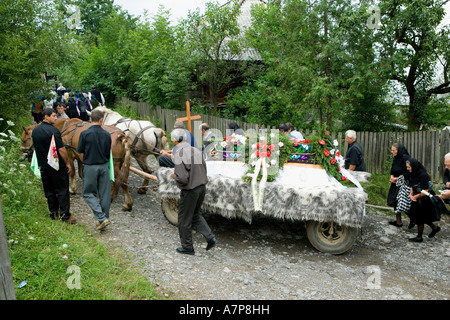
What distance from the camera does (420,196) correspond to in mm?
6766

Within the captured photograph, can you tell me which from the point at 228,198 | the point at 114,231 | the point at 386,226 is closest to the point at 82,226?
the point at 114,231

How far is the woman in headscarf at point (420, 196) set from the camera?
679 centimetres

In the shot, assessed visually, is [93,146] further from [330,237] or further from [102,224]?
[330,237]

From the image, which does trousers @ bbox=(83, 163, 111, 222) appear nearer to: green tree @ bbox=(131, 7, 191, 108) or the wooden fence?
the wooden fence

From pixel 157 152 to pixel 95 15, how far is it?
35.5m

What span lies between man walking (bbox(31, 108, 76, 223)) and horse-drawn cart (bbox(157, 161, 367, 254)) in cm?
160

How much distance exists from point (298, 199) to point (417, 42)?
28.7ft

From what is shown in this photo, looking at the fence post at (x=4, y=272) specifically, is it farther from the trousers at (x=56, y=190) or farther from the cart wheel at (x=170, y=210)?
the cart wheel at (x=170, y=210)

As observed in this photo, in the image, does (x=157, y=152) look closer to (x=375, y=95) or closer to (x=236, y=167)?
(x=236, y=167)

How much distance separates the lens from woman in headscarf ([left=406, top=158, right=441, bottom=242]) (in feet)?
22.3

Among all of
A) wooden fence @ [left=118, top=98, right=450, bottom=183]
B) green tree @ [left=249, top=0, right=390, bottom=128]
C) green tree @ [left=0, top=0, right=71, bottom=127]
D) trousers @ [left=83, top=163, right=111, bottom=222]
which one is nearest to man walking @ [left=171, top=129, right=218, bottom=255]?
trousers @ [left=83, top=163, right=111, bottom=222]

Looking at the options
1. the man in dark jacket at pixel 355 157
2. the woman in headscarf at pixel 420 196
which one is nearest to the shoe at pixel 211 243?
the man in dark jacket at pixel 355 157

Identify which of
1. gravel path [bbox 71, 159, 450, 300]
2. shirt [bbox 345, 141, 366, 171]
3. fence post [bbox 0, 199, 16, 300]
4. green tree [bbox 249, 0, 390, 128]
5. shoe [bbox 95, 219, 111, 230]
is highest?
green tree [bbox 249, 0, 390, 128]

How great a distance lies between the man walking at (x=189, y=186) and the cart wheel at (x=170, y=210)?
3.50ft
